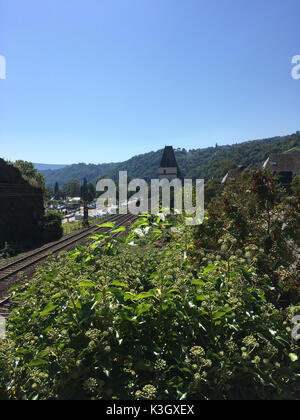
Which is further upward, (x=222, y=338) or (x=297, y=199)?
(x=297, y=199)

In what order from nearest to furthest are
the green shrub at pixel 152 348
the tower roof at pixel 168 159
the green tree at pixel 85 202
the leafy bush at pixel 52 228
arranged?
the green shrub at pixel 152 348 < the leafy bush at pixel 52 228 < the green tree at pixel 85 202 < the tower roof at pixel 168 159

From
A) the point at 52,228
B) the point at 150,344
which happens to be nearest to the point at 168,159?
the point at 52,228

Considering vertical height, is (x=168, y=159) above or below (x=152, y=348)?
above

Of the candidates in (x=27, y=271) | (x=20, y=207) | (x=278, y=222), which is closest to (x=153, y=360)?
(x=278, y=222)

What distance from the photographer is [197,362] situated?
184cm

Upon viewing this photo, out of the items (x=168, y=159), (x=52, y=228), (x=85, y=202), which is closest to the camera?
(x=52, y=228)

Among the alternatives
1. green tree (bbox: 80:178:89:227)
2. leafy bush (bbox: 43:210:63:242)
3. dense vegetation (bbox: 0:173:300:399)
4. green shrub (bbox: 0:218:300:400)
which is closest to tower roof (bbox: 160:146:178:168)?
green tree (bbox: 80:178:89:227)

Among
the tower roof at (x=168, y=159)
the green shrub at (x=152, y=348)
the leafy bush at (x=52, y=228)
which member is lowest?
the leafy bush at (x=52, y=228)

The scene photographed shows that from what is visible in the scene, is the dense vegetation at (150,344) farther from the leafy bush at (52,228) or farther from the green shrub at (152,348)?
the leafy bush at (52,228)

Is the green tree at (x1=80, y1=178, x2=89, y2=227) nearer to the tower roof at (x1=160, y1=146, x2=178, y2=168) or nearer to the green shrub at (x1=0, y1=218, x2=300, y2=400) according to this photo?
the tower roof at (x1=160, y1=146, x2=178, y2=168)

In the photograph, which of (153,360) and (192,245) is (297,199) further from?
(153,360)

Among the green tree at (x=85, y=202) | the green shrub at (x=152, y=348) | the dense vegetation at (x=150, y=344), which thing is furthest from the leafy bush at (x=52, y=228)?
the green shrub at (x=152, y=348)

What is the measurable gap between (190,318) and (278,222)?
2452mm

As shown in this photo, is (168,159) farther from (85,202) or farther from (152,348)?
(152,348)
